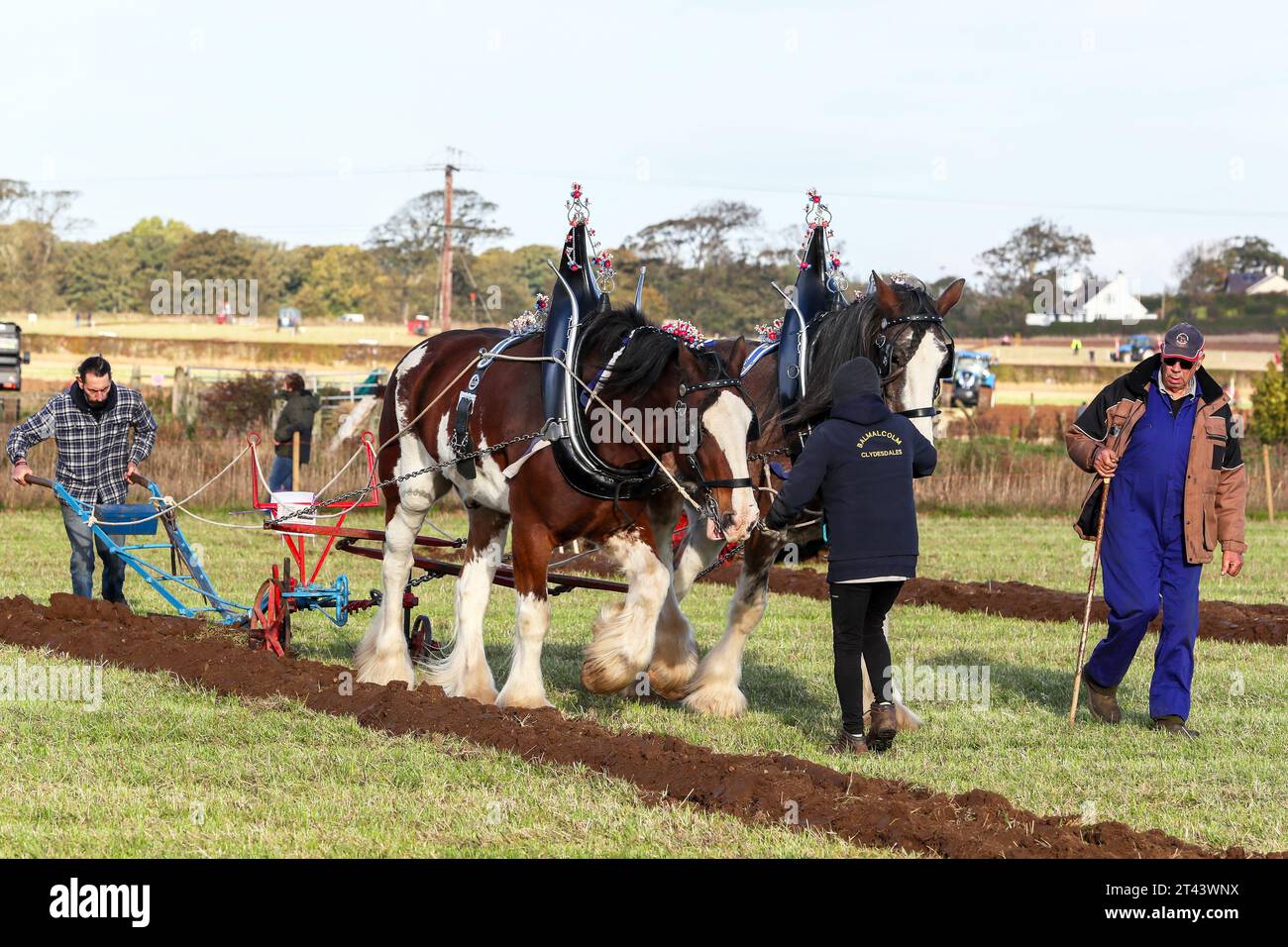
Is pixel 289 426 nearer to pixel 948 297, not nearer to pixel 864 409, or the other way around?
pixel 948 297

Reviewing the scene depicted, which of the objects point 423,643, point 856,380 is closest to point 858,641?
point 856,380

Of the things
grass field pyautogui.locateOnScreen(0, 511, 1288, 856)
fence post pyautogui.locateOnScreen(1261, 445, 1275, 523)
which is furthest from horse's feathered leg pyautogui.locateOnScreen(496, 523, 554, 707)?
fence post pyautogui.locateOnScreen(1261, 445, 1275, 523)

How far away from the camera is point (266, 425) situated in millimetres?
30312

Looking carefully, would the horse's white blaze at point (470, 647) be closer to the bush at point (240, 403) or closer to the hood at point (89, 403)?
the hood at point (89, 403)

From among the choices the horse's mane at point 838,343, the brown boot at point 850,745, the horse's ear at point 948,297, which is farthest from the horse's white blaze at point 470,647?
the horse's ear at point 948,297

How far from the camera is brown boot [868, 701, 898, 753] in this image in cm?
746

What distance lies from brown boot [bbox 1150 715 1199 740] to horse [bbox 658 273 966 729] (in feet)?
4.17

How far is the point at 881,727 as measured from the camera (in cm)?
747

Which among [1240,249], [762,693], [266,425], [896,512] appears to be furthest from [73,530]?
[1240,249]

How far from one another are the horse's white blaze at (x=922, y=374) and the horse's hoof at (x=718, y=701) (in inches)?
76.1

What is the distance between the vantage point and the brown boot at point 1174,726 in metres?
8.20

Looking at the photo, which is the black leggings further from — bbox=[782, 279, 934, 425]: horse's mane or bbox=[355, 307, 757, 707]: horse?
bbox=[782, 279, 934, 425]: horse's mane

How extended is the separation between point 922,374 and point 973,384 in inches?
1478
